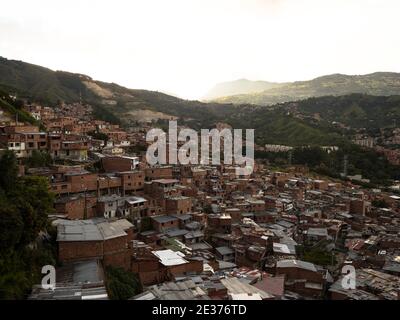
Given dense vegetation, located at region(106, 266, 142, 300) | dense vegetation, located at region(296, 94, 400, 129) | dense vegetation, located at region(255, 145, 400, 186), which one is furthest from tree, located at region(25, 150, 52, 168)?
Result: dense vegetation, located at region(296, 94, 400, 129)

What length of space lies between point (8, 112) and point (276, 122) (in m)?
56.2

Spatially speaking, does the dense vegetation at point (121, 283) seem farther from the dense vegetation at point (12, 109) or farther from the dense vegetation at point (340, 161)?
the dense vegetation at point (340, 161)

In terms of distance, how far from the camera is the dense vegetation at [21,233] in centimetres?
948

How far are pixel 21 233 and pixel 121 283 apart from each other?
11.6 feet

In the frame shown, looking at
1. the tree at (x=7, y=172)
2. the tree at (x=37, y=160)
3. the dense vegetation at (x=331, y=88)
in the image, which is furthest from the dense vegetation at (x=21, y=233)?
the dense vegetation at (x=331, y=88)

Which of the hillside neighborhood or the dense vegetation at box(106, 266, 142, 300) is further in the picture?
the hillside neighborhood

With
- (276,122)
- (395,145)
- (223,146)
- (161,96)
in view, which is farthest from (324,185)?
(161,96)

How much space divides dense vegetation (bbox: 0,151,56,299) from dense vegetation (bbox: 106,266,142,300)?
1867mm

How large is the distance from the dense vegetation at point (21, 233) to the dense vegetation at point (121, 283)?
187 centimetres

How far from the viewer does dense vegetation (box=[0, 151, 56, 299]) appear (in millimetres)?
9475

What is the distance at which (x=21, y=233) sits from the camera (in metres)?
10.4

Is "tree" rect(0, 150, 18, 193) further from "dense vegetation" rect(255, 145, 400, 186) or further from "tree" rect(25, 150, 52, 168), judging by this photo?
"dense vegetation" rect(255, 145, 400, 186)
